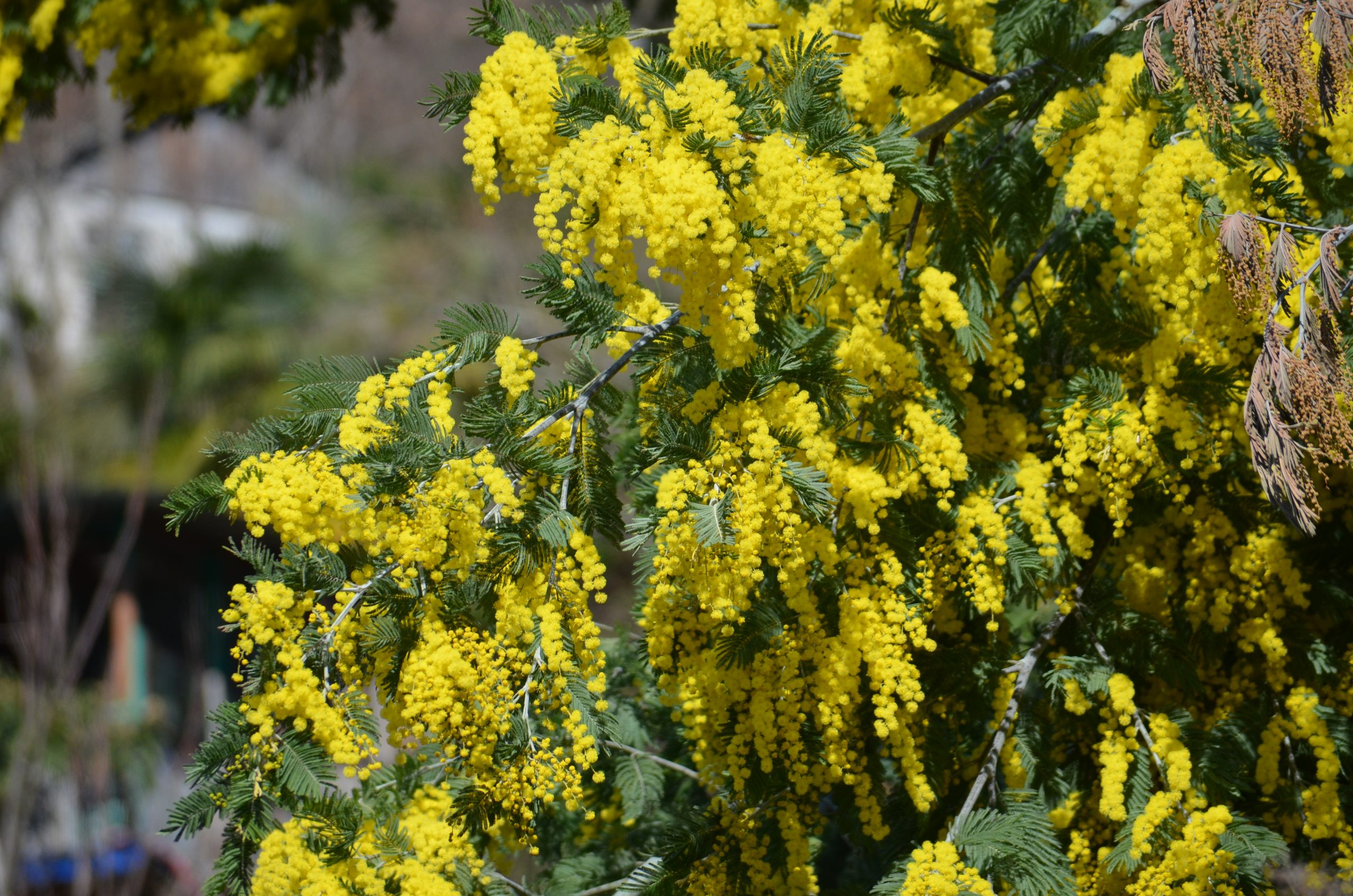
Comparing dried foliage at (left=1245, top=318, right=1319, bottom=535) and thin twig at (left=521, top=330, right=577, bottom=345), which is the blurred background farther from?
dried foliage at (left=1245, top=318, right=1319, bottom=535)

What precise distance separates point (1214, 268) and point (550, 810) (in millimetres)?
2645

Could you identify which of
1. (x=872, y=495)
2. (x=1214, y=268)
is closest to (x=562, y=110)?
(x=872, y=495)

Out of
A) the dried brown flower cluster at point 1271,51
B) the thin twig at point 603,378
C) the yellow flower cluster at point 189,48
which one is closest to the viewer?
the dried brown flower cluster at point 1271,51

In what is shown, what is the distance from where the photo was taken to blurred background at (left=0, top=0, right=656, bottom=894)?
6.67 metres

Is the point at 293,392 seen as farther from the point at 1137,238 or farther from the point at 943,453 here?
the point at 1137,238

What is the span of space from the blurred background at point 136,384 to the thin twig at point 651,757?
3100 millimetres

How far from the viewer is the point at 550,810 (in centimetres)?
381

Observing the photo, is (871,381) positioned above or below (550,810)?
above

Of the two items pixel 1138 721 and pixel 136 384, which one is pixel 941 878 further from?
pixel 136 384

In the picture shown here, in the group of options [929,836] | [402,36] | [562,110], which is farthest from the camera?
[402,36]

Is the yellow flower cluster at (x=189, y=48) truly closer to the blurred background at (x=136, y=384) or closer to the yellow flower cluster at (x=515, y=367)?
the blurred background at (x=136, y=384)

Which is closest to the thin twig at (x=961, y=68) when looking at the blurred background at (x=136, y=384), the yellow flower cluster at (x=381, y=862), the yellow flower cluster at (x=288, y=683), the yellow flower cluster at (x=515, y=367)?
the yellow flower cluster at (x=515, y=367)

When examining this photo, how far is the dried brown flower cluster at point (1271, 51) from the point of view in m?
2.53

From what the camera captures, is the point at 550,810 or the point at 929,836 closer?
the point at 929,836
